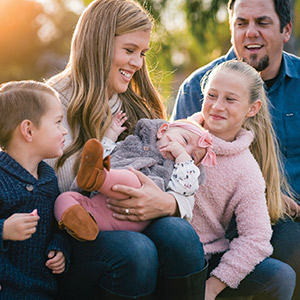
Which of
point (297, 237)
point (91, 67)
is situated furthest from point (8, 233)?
point (297, 237)

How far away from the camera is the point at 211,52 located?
5410mm

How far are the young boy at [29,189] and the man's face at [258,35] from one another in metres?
1.57

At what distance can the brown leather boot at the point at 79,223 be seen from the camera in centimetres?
176

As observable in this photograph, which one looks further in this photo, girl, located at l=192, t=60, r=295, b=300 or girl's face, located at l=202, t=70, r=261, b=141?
girl's face, located at l=202, t=70, r=261, b=141

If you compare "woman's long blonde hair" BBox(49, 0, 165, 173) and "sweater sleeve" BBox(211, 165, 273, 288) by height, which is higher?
"woman's long blonde hair" BBox(49, 0, 165, 173)

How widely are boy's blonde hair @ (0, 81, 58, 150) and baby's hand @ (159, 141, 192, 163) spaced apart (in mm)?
571

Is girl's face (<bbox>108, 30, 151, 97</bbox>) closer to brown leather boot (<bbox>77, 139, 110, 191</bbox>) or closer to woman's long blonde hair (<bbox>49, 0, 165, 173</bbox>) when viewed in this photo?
woman's long blonde hair (<bbox>49, 0, 165, 173</bbox>)

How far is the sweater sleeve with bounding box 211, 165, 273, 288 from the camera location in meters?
2.24

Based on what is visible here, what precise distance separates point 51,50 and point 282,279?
12970mm

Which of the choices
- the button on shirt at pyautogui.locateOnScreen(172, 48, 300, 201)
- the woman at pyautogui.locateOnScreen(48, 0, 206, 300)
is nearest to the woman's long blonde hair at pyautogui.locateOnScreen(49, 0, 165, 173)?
the woman at pyautogui.locateOnScreen(48, 0, 206, 300)

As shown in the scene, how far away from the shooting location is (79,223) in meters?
1.77

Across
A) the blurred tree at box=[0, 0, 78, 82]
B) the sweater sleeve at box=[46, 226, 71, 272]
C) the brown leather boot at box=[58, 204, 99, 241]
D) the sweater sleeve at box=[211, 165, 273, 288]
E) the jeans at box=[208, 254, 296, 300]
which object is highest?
the brown leather boot at box=[58, 204, 99, 241]

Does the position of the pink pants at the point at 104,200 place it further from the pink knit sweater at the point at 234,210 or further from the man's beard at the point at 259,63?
the man's beard at the point at 259,63

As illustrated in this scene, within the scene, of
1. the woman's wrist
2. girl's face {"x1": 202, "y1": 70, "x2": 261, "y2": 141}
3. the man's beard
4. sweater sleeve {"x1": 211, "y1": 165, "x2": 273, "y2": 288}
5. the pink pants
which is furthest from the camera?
the man's beard
